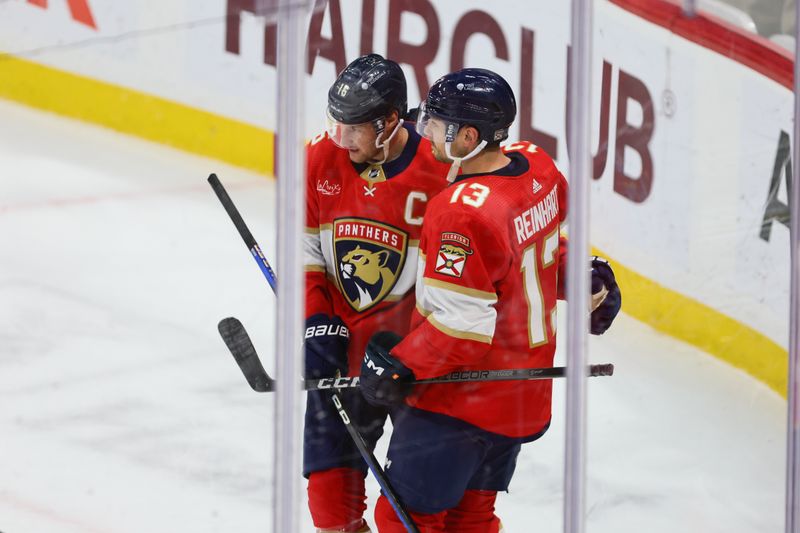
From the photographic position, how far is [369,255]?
80.0 inches

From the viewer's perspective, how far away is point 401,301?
2.05m

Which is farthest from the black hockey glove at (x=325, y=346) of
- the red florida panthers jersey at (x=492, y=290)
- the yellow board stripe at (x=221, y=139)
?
the yellow board stripe at (x=221, y=139)

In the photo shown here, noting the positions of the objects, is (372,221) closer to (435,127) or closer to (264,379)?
(435,127)

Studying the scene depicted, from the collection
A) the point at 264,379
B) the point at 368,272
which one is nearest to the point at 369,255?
the point at 368,272

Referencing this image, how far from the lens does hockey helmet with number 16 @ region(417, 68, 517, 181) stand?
1923 millimetres

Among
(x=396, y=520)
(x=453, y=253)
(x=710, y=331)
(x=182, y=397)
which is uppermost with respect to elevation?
(x=453, y=253)

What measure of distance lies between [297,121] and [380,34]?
33 cm

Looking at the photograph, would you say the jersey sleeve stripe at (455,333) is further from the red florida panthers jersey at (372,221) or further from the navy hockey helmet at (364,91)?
the navy hockey helmet at (364,91)

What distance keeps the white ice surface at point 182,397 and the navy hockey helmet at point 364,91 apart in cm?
29

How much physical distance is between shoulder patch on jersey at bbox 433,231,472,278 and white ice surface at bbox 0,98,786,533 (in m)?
0.36

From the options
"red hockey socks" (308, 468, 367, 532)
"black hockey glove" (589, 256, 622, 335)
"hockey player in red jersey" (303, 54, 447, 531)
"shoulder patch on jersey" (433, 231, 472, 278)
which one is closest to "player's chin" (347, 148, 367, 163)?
"hockey player in red jersey" (303, 54, 447, 531)

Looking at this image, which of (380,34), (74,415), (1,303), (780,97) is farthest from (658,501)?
(1,303)

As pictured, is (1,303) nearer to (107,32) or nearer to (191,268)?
(191,268)

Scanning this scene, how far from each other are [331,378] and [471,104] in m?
0.50
